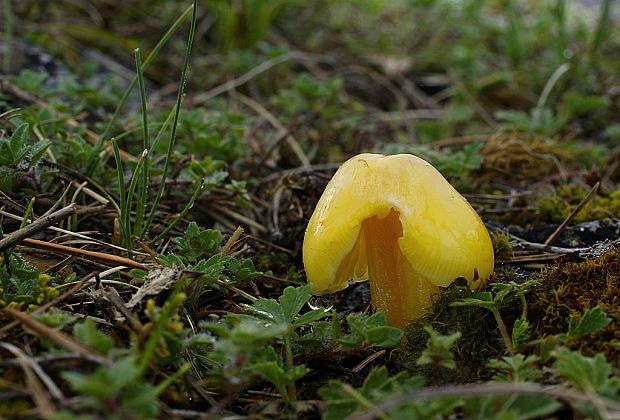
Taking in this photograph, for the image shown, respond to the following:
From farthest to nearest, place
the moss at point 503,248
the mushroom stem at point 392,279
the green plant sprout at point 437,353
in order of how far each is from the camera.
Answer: the moss at point 503,248, the mushroom stem at point 392,279, the green plant sprout at point 437,353

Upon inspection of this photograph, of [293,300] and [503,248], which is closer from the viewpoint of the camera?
[293,300]

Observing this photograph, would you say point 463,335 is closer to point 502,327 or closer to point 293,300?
point 502,327

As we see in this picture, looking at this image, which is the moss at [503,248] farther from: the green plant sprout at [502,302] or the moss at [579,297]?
the green plant sprout at [502,302]

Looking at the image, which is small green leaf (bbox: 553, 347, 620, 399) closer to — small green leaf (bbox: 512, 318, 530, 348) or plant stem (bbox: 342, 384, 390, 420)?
small green leaf (bbox: 512, 318, 530, 348)

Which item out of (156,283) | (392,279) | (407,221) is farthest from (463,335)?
(156,283)

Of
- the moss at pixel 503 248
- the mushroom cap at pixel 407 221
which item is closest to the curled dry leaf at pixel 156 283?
the mushroom cap at pixel 407 221

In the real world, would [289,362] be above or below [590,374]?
below

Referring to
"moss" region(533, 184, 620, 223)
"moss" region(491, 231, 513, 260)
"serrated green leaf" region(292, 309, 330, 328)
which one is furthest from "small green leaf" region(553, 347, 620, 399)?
"moss" region(533, 184, 620, 223)
